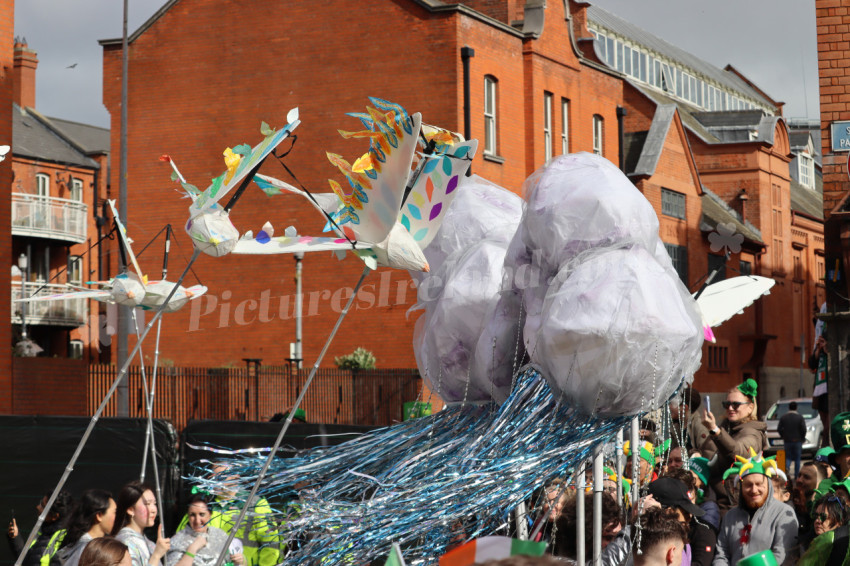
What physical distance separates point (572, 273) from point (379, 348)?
22301mm

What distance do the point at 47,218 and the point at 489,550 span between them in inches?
1518

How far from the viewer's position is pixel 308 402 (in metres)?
24.4

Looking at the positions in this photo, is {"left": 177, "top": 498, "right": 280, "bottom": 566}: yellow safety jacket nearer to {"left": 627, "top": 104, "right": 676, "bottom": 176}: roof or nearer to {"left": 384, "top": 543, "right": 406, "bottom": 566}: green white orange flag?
{"left": 384, "top": 543, "right": 406, "bottom": 566}: green white orange flag

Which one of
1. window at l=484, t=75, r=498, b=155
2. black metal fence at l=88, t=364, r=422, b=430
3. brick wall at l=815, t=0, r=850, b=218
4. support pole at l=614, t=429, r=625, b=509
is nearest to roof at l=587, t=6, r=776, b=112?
window at l=484, t=75, r=498, b=155

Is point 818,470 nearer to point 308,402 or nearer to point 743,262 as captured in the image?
point 308,402

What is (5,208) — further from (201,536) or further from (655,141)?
(655,141)

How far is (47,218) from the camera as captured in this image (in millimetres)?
39062

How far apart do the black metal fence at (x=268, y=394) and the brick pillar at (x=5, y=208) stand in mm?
3516

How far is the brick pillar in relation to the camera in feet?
51.5

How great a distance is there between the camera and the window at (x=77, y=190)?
42.7 metres

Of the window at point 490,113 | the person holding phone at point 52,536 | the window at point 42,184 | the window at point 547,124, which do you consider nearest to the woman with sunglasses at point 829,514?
the person holding phone at point 52,536

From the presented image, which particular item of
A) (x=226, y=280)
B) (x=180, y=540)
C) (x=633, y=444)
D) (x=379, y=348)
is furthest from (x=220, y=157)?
(x=633, y=444)

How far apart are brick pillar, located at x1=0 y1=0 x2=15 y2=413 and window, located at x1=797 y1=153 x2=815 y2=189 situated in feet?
164

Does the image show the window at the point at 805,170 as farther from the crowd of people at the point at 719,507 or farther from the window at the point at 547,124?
the crowd of people at the point at 719,507
